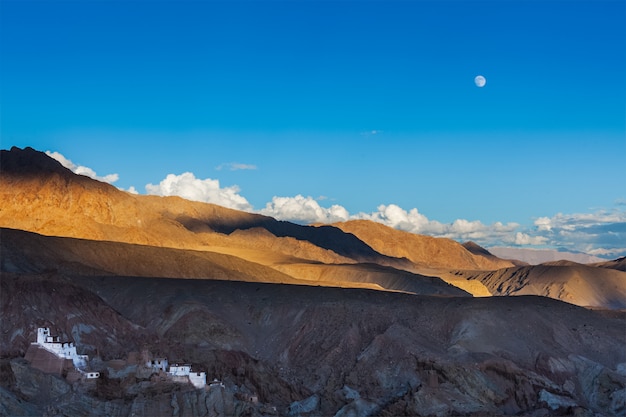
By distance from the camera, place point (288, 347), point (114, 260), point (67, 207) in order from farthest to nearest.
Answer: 1. point (67, 207)
2. point (114, 260)
3. point (288, 347)

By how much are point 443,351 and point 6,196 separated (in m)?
96.8

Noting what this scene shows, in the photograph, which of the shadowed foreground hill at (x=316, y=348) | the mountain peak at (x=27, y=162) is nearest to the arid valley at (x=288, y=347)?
the shadowed foreground hill at (x=316, y=348)

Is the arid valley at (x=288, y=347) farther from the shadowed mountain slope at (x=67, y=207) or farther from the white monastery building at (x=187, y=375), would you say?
the shadowed mountain slope at (x=67, y=207)

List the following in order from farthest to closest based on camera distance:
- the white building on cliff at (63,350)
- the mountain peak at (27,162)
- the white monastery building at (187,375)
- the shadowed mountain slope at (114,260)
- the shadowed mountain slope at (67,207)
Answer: the mountain peak at (27,162) → the shadowed mountain slope at (67,207) → the shadowed mountain slope at (114,260) → the white monastery building at (187,375) → the white building on cliff at (63,350)

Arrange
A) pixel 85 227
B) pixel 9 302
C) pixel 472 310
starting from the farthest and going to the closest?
pixel 85 227 → pixel 472 310 → pixel 9 302

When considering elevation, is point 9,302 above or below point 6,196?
below

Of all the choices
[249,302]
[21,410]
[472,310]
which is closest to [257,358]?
[249,302]

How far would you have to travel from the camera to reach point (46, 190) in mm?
159250

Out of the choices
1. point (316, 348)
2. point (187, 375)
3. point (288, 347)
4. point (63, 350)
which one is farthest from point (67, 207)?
point (187, 375)

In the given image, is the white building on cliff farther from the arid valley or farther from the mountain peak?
the mountain peak

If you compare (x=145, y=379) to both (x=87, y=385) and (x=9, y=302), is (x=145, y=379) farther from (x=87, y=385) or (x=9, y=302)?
(x=9, y=302)

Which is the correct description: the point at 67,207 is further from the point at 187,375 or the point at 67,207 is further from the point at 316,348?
the point at 187,375

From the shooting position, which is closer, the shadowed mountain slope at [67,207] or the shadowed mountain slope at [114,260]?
the shadowed mountain slope at [114,260]

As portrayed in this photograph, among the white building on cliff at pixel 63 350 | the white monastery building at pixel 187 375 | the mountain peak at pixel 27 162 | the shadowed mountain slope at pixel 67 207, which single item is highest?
the mountain peak at pixel 27 162
